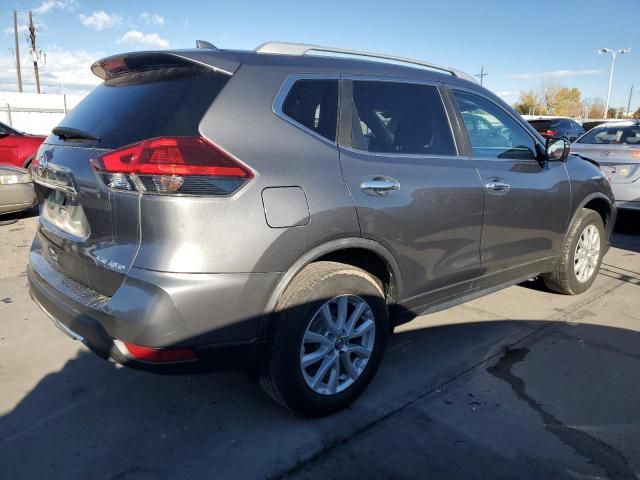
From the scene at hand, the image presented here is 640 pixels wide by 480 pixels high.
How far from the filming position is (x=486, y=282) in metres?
3.66

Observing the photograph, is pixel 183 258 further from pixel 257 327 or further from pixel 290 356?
pixel 290 356

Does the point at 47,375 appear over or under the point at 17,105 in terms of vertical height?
under

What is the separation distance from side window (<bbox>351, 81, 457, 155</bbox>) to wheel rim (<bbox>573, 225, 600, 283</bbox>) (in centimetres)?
200

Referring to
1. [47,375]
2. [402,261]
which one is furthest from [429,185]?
[47,375]

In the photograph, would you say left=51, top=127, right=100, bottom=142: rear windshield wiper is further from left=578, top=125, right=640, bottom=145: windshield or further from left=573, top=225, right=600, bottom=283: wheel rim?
left=578, top=125, right=640, bottom=145: windshield

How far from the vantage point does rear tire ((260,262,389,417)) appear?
2.48 meters

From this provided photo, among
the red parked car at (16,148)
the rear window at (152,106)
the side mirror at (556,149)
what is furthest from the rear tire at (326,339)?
the red parked car at (16,148)

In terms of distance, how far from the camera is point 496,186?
11.3ft

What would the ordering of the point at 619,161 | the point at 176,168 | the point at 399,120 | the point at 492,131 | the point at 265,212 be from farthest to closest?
the point at 619,161 → the point at 492,131 → the point at 399,120 → the point at 265,212 → the point at 176,168

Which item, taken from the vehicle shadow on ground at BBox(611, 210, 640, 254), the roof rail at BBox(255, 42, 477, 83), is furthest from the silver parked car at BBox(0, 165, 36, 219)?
the vehicle shadow on ground at BBox(611, 210, 640, 254)

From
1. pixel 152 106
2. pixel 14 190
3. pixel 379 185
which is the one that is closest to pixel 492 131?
pixel 379 185

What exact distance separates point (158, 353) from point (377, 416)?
1.24 meters

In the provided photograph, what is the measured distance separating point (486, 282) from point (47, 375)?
293 cm

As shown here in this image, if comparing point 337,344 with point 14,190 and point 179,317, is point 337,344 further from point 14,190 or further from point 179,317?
point 14,190
